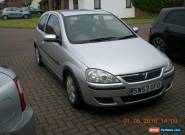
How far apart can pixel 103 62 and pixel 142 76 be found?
0.65 m

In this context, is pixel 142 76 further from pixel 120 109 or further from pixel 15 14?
pixel 15 14

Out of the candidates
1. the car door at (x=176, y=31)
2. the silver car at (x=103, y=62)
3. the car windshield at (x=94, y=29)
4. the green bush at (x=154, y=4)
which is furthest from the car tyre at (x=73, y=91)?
the green bush at (x=154, y=4)

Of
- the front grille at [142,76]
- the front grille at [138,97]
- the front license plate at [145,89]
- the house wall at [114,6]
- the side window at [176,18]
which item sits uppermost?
the house wall at [114,6]

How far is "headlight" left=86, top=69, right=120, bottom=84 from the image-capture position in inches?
172

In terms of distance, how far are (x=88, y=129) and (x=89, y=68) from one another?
93 cm

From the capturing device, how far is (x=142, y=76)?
4.48 metres

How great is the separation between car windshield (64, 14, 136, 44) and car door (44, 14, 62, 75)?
28cm

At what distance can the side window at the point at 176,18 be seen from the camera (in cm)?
756

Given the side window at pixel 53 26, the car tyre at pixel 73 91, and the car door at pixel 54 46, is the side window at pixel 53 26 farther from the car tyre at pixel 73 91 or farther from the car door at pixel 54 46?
the car tyre at pixel 73 91

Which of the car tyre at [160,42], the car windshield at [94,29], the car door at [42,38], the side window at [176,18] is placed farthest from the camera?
the car tyre at [160,42]

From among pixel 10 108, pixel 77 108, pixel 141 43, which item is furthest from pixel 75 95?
pixel 10 108

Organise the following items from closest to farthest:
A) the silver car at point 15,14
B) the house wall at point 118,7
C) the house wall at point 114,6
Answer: the house wall at point 114,6 < the house wall at point 118,7 < the silver car at point 15,14

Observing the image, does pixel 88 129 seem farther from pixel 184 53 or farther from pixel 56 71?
pixel 184 53

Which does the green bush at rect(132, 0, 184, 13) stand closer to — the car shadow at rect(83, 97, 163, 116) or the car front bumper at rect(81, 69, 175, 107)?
the car shadow at rect(83, 97, 163, 116)
